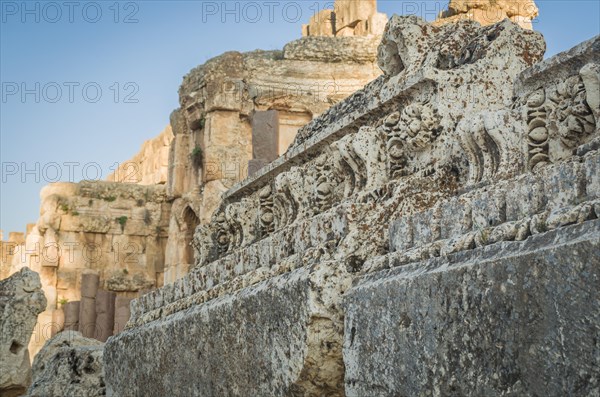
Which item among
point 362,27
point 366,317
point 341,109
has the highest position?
point 362,27

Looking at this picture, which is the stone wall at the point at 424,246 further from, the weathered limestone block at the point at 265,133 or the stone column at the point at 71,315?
the stone column at the point at 71,315

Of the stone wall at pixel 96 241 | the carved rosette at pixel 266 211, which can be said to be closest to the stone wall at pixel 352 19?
the stone wall at pixel 96 241

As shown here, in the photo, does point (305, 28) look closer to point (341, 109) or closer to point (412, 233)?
point (341, 109)

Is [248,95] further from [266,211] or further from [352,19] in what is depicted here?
[266,211]

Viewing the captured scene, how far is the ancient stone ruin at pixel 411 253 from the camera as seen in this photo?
8.22 feet

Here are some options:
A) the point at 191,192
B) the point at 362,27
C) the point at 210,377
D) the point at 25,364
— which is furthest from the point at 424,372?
the point at 362,27

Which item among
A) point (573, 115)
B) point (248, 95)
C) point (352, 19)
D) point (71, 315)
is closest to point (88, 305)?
point (71, 315)

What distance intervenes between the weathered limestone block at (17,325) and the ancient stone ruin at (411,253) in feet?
10.2

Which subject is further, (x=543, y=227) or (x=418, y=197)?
(x=418, y=197)

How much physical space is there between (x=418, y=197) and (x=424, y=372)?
126 cm

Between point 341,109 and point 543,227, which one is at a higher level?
point 341,109

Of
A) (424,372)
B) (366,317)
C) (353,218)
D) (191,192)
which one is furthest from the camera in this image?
(191,192)

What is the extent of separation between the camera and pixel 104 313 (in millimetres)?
19719

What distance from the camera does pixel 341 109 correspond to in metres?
5.37
